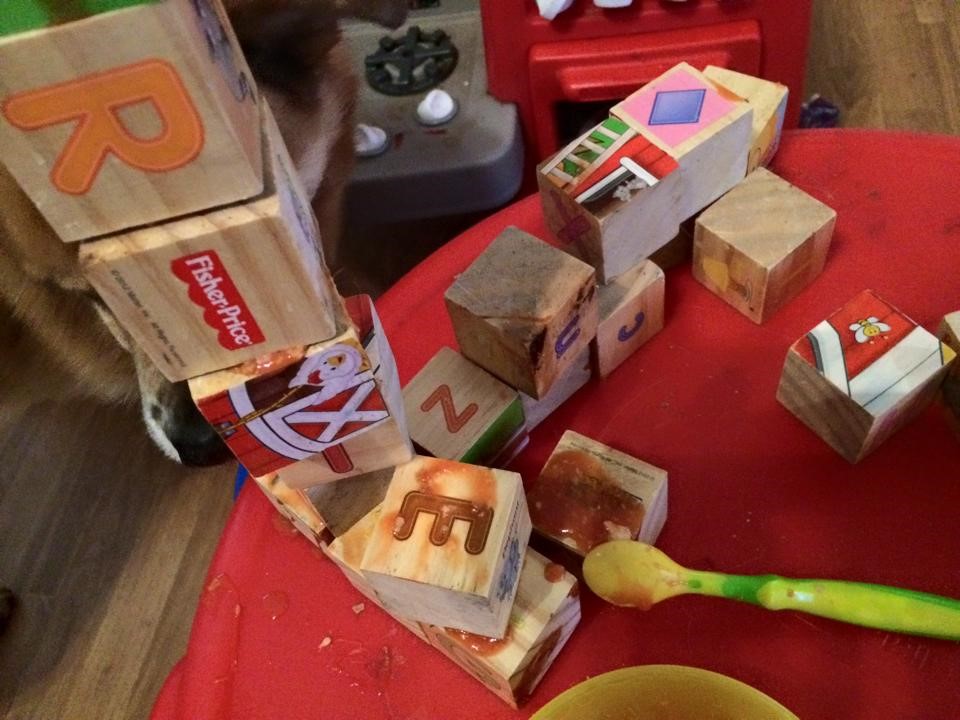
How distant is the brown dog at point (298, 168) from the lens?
75 centimetres

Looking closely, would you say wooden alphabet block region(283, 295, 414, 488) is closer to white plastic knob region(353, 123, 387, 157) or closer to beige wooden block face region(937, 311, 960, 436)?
beige wooden block face region(937, 311, 960, 436)

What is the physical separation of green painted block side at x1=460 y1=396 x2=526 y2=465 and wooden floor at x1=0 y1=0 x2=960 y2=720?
698 millimetres

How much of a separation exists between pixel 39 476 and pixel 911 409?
1.26m

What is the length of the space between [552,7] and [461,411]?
56 cm

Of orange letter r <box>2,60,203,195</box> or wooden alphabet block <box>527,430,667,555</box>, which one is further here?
wooden alphabet block <box>527,430,667,555</box>

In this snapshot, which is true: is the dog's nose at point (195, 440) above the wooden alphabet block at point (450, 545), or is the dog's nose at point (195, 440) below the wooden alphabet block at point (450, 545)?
below

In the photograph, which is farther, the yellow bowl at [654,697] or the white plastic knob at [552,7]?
the white plastic knob at [552,7]

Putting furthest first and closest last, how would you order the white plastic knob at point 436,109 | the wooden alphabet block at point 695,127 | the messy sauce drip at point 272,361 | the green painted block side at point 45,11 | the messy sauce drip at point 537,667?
the white plastic knob at point 436,109, the wooden alphabet block at point 695,127, the messy sauce drip at point 537,667, the messy sauce drip at point 272,361, the green painted block side at point 45,11

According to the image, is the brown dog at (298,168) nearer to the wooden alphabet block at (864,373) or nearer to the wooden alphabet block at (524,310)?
the wooden alphabet block at (524,310)

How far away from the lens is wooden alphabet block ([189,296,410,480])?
0.49 m

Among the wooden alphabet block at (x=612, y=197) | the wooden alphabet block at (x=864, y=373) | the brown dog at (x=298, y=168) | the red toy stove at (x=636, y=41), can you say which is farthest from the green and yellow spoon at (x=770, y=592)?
the red toy stove at (x=636, y=41)

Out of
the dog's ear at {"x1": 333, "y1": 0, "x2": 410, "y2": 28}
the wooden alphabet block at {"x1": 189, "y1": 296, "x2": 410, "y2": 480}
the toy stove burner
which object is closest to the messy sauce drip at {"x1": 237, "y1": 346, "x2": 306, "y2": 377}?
the wooden alphabet block at {"x1": 189, "y1": 296, "x2": 410, "y2": 480}

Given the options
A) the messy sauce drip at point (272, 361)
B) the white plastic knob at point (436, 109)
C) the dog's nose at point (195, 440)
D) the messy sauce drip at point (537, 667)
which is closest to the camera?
the messy sauce drip at point (272, 361)

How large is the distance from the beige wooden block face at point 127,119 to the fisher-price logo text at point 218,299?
0.03m
